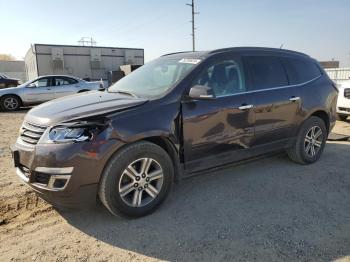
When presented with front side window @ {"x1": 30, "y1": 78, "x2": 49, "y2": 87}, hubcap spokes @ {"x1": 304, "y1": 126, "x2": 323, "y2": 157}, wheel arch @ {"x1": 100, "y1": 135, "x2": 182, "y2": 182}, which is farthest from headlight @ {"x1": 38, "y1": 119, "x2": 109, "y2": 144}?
front side window @ {"x1": 30, "y1": 78, "x2": 49, "y2": 87}

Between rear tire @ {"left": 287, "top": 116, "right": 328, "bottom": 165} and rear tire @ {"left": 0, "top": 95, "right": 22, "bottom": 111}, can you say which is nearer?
rear tire @ {"left": 287, "top": 116, "right": 328, "bottom": 165}

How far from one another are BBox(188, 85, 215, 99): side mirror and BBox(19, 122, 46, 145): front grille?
5.16 ft

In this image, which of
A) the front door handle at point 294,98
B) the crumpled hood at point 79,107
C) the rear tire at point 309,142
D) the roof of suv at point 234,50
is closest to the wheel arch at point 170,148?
the crumpled hood at point 79,107

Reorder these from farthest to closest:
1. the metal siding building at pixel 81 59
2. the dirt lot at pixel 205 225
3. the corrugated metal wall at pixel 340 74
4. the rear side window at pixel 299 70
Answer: the metal siding building at pixel 81 59 < the corrugated metal wall at pixel 340 74 < the rear side window at pixel 299 70 < the dirt lot at pixel 205 225

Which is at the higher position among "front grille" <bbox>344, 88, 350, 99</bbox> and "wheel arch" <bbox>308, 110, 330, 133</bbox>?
"front grille" <bbox>344, 88, 350, 99</bbox>

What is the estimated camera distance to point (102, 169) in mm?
3178

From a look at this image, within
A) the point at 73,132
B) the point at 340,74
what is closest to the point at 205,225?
the point at 73,132

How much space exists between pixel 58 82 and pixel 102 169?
11801 mm

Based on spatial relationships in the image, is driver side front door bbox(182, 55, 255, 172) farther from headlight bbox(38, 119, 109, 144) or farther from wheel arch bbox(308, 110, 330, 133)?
wheel arch bbox(308, 110, 330, 133)

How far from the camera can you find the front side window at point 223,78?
13.1 ft

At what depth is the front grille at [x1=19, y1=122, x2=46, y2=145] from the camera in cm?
324

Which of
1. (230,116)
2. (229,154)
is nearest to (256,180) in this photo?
(229,154)

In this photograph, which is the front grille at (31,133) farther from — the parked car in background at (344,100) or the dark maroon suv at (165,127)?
the parked car in background at (344,100)

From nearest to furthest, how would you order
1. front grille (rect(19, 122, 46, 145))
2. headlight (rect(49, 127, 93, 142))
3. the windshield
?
1. headlight (rect(49, 127, 93, 142))
2. front grille (rect(19, 122, 46, 145))
3. the windshield
